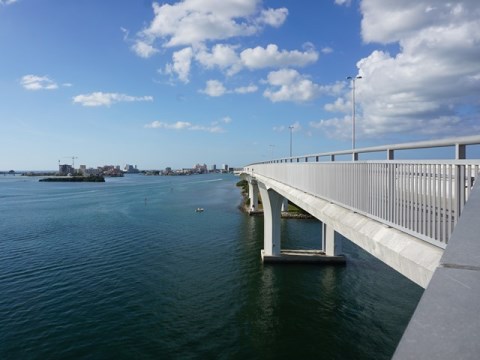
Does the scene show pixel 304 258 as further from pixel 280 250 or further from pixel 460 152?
pixel 460 152

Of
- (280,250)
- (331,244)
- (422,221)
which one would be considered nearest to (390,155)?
(422,221)

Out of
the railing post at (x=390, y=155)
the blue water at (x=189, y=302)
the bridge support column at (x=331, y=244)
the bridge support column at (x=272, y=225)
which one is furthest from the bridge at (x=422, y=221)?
the bridge support column at (x=272, y=225)

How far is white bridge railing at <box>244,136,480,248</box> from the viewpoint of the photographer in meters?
5.20

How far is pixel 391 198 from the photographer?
7.18m

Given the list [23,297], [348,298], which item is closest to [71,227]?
[23,297]

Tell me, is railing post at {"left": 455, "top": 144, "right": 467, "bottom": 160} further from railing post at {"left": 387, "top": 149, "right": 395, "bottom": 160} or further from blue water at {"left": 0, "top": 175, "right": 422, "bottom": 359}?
blue water at {"left": 0, "top": 175, "right": 422, "bottom": 359}

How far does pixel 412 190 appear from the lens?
21.1 ft

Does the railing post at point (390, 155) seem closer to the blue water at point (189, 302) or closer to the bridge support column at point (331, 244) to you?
the blue water at point (189, 302)

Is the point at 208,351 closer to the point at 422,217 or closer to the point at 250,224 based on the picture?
the point at 422,217

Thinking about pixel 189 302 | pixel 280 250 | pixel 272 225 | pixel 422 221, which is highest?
pixel 422 221

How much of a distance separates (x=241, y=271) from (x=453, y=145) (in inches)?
899

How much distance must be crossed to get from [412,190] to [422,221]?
0.65 meters

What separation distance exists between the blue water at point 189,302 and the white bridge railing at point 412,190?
31.2 feet

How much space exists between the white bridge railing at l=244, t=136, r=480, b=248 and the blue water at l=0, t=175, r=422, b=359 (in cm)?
951
